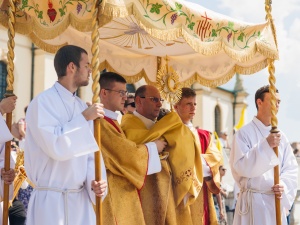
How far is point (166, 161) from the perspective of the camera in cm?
586

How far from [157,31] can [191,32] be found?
481 millimetres

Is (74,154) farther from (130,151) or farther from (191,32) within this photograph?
(191,32)

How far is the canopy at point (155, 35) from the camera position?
5.00 m

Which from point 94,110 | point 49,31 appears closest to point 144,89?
point 49,31

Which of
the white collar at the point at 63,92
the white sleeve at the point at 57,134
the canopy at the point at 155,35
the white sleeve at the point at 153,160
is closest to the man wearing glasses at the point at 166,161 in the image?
the white sleeve at the point at 153,160

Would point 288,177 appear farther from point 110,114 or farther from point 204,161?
point 110,114

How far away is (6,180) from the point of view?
5016 mm

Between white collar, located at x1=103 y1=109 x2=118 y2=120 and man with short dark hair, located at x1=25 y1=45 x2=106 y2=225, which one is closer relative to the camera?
man with short dark hair, located at x1=25 y1=45 x2=106 y2=225

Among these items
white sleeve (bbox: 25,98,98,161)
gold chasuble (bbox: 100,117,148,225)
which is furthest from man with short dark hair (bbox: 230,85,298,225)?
white sleeve (bbox: 25,98,98,161)

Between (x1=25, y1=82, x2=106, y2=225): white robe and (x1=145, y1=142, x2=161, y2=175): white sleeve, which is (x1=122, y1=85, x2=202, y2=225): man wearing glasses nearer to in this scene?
(x1=145, y1=142, x2=161, y2=175): white sleeve

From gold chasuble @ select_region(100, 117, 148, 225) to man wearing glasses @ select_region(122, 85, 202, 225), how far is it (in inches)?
12.6

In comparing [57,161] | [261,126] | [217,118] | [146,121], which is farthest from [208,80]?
[217,118]

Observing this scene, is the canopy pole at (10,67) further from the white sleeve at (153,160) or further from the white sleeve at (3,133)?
the white sleeve at (153,160)

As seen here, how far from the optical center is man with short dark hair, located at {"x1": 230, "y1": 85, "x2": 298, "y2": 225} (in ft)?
19.2
